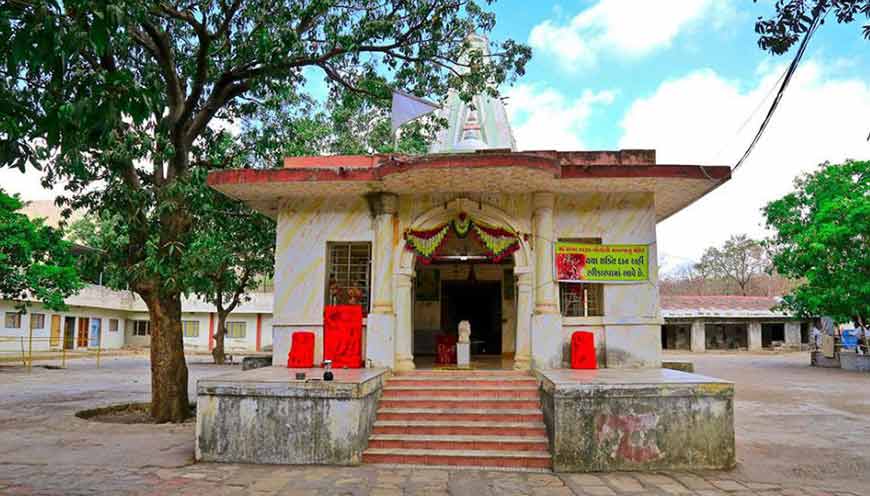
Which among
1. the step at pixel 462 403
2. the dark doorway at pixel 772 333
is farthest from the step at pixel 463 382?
the dark doorway at pixel 772 333

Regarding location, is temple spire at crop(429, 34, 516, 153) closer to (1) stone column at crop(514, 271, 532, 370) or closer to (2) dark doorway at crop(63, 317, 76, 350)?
(1) stone column at crop(514, 271, 532, 370)

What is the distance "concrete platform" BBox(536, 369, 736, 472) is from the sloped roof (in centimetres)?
2765

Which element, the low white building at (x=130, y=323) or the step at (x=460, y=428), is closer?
the step at (x=460, y=428)

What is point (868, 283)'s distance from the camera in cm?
2100

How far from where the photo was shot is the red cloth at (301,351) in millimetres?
10289

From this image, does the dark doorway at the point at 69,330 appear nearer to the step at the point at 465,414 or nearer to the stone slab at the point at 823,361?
the step at the point at 465,414

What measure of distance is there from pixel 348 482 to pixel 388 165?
443cm

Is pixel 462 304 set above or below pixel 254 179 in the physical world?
below

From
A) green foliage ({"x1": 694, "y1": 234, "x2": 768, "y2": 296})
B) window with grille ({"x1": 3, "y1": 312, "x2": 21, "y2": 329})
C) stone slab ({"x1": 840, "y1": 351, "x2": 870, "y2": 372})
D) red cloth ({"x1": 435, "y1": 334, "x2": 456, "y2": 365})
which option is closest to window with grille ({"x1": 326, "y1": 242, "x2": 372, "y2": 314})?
red cloth ({"x1": 435, "y1": 334, "x2": 456, "y2": 365})

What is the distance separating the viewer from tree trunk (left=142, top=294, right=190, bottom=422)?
10812 millimetres

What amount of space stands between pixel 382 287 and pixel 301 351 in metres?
1.68

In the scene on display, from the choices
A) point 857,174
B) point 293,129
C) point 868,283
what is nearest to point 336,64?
point 293,129

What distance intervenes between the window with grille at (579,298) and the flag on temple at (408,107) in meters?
3.30

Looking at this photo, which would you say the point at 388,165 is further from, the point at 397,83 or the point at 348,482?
the point at 348,482
